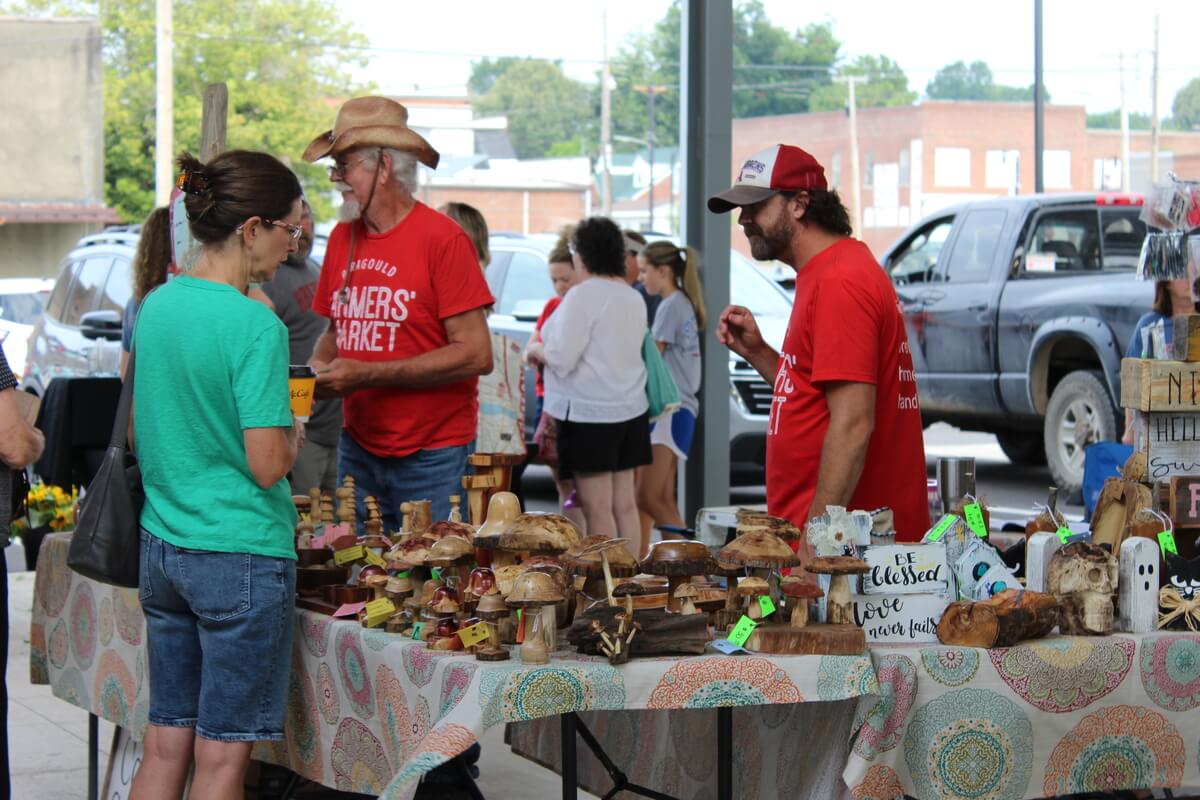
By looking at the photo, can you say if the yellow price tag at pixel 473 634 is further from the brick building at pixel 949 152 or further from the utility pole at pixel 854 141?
the utility pole at pixel 854 141

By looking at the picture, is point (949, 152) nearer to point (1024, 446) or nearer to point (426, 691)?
point (1024, 446)

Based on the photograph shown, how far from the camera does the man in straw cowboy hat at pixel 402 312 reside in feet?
13.2

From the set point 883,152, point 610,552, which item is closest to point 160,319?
point 610,552

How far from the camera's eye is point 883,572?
2.97 meters

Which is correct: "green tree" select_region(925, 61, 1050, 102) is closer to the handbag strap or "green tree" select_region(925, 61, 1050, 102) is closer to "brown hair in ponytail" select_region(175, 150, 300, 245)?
"brown hair in ponytail" select_region(175, 150, 300, 245)

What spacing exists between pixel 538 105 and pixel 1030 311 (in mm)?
11550

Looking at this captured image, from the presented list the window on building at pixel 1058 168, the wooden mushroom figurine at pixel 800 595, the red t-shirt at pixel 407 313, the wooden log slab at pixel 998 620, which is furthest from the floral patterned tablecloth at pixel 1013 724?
the window on building at pixel 1058 168

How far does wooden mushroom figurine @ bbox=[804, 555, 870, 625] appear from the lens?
2854mm

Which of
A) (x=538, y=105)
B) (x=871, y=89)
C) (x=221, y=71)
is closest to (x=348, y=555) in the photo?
(x=871, y=89)

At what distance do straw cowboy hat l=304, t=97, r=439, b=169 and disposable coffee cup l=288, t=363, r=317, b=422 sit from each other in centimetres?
77

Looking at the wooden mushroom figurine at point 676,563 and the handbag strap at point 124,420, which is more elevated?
the handbag strap at point 124,420

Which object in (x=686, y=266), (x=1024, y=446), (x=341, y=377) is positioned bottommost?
(x=1024, y=446)

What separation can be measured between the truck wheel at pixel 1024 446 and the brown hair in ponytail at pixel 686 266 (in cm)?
567

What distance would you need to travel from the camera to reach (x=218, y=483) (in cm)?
302
